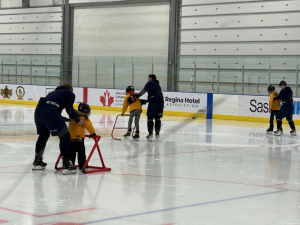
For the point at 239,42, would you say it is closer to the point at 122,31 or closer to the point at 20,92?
the point at 122,31

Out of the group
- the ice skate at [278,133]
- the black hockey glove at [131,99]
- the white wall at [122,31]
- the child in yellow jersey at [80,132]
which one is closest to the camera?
the child in yellow jersey at [80,132]

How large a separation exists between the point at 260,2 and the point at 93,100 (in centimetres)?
941

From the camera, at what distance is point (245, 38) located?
24.2 meters

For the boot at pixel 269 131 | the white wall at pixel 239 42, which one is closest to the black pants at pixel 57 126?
the boot at pixel 269 131

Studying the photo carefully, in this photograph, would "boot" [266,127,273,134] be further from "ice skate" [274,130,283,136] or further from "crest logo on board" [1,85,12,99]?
"crest logo on board" [1,85,12,99]

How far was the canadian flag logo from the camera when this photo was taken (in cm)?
2459

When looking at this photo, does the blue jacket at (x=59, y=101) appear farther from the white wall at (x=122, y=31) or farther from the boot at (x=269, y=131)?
the white wall at (x=122, y=31)

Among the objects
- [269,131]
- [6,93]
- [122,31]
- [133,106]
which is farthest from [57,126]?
[6,93]

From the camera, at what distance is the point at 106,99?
24766 millimetres

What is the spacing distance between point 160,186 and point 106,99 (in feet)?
58.8

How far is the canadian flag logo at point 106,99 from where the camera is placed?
24.6 metres

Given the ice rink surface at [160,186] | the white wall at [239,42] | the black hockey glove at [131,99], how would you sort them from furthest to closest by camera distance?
the white wall at [239,42], the black hockey glove at [131,99], the ice rink surface at [160,186]

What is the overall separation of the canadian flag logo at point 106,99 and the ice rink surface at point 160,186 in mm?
11961

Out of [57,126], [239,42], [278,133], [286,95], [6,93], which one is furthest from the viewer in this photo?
[6,93]
